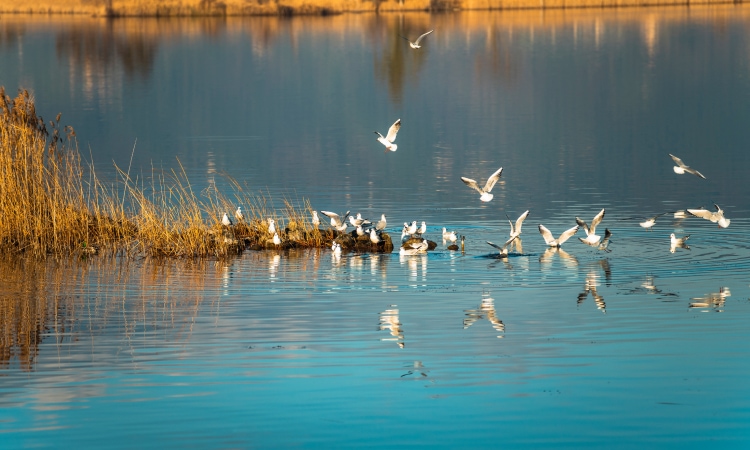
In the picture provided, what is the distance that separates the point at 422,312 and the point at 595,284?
2.55m

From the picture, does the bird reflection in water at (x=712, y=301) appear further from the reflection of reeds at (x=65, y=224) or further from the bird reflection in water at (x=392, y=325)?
the reflection of reeds at (x=65, y=224)

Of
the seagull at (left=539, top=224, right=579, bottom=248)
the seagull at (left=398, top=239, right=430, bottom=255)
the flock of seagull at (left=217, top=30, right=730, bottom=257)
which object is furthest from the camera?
the seagull at (left=398, top=239, right=430, bottom=255)

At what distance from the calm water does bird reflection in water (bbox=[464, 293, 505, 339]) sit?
0.05 metres

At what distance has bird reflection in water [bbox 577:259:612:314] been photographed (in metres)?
13.4

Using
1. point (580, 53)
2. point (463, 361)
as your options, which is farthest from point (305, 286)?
point (580, 53)

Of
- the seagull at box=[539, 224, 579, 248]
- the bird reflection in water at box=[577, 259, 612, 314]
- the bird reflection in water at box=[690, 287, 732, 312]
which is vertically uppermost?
the seagull at box=[539, 224, 579, 248]

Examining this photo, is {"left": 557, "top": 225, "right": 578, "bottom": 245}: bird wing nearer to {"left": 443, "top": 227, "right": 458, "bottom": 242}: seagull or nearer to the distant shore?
{"left": 443, "top": 227, "right": 458, "bottom": 242}: seagull

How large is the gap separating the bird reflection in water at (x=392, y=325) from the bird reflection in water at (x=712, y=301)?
3.09 metres

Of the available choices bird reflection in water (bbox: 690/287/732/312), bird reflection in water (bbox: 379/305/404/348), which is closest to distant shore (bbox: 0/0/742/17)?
bird reflection in water (bbox: 690/287/732/312)

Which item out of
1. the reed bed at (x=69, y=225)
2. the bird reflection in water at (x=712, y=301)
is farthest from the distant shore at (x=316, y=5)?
the bird reflection in water at (x=712, y=301)

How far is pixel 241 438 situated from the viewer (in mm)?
8859

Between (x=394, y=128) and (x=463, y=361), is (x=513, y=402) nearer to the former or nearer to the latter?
(x=463, y=361)

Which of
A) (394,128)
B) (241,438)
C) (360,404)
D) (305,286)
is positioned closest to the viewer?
(241,438)

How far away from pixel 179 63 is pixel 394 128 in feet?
152
